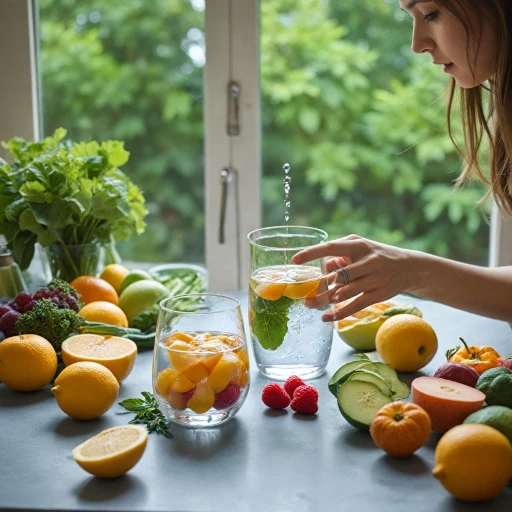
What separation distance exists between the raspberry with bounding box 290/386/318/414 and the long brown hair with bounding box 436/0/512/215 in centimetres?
66

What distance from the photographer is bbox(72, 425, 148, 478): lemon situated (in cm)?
104

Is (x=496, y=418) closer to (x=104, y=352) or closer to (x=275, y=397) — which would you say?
(x=275, y=397)

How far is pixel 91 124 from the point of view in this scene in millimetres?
2518

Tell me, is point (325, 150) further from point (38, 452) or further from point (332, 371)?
point (38, 452)

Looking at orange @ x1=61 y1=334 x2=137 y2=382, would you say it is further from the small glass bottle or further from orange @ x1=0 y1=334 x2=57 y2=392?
the small glass bottle

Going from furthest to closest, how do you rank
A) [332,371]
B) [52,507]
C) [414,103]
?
[414,103] → [332,371] → [52,507]

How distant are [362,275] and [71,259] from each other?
0.75 meters

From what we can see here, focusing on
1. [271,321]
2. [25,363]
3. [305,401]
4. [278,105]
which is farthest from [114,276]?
[278,105]

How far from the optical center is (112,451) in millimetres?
1060

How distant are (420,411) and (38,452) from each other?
0.55m

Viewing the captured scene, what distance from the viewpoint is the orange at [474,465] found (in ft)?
3.21

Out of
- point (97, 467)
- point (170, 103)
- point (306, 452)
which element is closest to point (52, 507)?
point (97, 467)

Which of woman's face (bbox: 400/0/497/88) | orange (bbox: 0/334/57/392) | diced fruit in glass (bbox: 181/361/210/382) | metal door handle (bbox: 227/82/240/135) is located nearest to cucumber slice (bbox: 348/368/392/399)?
diced fruit in glass (bbox: 181/361/210/382)

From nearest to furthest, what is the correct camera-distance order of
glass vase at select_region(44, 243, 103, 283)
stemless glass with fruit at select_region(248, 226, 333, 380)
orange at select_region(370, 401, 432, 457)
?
orange at select_region(370, 401, 432, 457) → stemless glass with fruit at select_region(248, 226, 333, 380) → glass vase at select_region(44, 243, 103, 283)
